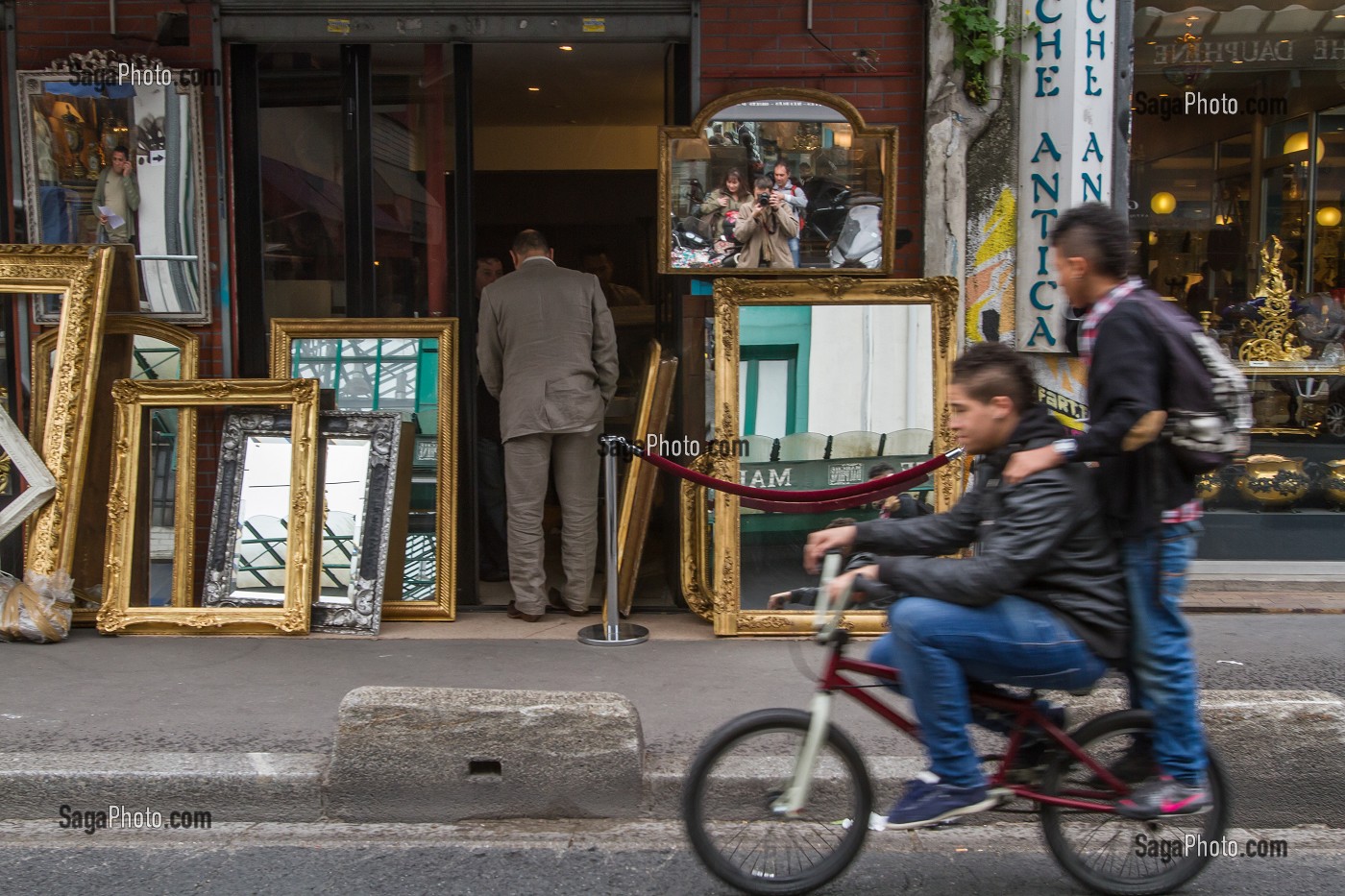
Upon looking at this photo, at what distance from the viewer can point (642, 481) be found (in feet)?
22.1

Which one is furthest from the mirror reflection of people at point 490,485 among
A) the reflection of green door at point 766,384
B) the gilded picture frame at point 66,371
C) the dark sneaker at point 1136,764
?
the dark sneaker at point 1136,764

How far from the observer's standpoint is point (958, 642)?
346 cm

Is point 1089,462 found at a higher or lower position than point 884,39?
lower

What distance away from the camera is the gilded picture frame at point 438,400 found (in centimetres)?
672

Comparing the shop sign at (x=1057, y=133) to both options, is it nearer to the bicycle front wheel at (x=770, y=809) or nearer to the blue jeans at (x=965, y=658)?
the blue jeans at (x=965, y=658)

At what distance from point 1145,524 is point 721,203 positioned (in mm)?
3445

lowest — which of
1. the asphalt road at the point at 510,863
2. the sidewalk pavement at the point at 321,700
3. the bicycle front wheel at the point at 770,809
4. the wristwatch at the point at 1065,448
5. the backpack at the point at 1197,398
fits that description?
the asphalt road at the point at 510,863

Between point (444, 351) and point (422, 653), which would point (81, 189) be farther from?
point (422, 653)

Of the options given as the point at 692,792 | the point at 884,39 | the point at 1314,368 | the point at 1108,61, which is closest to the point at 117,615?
the point at 692,792

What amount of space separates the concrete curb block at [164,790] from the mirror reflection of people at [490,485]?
10.2 feet

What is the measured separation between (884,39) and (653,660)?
11.2ft

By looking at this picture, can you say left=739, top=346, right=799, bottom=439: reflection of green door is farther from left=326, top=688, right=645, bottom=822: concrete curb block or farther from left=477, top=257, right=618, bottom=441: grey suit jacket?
left=326, top=688, right=645, bottom=822: concrete curb block

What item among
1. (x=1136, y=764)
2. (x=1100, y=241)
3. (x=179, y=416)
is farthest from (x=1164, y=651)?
(x=179, y=416)

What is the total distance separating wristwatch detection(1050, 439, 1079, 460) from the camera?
3504 millimetres
